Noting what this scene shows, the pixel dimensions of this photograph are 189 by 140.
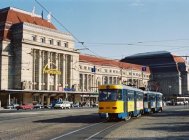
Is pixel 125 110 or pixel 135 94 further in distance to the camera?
pixel 135 94

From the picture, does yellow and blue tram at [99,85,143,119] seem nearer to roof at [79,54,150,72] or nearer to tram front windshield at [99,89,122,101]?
tram front windshield at [99,89,122,101]

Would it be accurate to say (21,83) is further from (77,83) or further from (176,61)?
(176,61)

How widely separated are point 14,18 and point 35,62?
43.9 ft

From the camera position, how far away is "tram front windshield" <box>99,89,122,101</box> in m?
30.9

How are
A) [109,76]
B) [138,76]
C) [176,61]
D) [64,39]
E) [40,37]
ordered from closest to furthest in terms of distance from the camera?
[40,37]
[64,39]
[109,76]
[138,76]
[176,61]

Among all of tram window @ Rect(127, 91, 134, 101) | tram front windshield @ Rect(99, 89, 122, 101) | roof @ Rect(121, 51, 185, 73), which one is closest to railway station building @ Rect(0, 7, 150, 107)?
roof @ Rect(121, 51, 185, 73)

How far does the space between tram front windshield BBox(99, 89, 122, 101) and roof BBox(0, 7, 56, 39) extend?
8068 centimetres

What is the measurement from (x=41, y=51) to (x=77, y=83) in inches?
765

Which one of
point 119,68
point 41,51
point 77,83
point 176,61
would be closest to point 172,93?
point 176,61

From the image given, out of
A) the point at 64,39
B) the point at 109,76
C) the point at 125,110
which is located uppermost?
the point at 64,39

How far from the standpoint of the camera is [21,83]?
342 ft

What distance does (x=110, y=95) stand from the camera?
31.0 metres

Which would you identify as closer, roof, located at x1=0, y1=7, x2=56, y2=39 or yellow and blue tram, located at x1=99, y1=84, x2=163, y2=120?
yellow and blue tram, located at x1=99, y1=84, x2=163, y2=120

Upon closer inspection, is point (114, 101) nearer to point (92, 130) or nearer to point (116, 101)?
point (116, 101)
